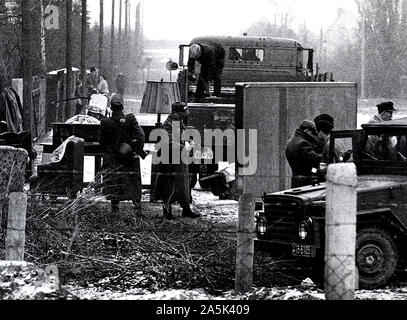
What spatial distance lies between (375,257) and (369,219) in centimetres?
38

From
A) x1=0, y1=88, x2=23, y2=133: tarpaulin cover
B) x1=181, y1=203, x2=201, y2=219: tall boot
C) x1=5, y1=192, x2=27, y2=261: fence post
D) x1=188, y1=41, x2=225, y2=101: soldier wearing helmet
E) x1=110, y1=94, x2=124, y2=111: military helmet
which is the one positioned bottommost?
x1=181, y1=203, x2=201, y2=219: tall boot

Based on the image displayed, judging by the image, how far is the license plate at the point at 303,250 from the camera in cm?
984

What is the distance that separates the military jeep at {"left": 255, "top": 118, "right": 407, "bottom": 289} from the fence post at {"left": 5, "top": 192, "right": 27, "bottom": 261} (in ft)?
9.03

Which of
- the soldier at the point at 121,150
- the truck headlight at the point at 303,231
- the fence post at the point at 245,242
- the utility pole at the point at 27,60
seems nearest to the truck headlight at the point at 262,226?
the truck headlight at the point at 303,231

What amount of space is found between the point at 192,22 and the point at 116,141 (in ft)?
358

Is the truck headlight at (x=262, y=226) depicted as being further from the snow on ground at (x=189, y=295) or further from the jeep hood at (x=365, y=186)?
the snow on ground at (x=189, y=295)

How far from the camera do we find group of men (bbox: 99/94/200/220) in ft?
47.5

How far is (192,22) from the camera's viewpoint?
122250mm

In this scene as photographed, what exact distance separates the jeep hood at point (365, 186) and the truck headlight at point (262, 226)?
344 mm

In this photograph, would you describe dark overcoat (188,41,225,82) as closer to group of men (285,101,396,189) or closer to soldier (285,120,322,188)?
group of men (285,101,396,189)

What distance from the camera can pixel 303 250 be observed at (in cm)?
991

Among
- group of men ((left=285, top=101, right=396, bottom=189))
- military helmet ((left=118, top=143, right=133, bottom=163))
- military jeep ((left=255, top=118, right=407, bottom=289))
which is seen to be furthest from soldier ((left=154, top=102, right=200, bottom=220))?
military jeep ((left=255, top=118, right=407, bottom=289))

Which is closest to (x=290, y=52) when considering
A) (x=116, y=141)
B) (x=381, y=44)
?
(x=116, y=141)
